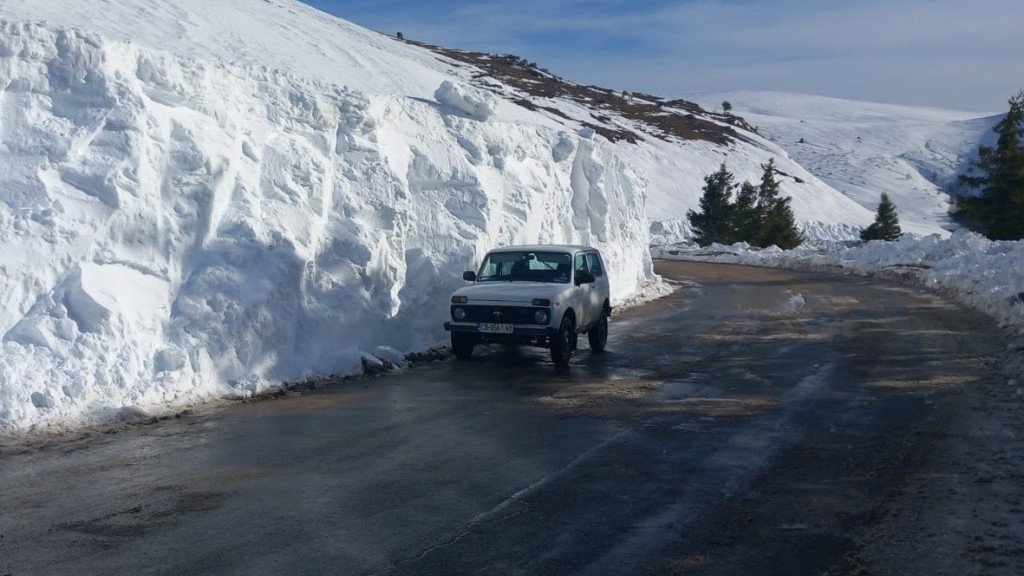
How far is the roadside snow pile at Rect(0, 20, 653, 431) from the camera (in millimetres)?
10469

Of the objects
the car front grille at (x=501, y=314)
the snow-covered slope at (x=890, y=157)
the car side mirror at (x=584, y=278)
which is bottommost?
the car front grille at (x=501, y=314)

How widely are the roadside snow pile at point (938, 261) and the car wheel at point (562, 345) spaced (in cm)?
775

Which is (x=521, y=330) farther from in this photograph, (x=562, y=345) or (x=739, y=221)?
(x=739, y=221)

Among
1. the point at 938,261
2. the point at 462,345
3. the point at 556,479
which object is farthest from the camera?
the point at 938,261

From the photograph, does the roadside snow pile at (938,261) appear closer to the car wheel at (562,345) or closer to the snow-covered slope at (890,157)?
the car wheel at (562,345)

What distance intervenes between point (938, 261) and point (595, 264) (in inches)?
883

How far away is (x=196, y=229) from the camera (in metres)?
12.6

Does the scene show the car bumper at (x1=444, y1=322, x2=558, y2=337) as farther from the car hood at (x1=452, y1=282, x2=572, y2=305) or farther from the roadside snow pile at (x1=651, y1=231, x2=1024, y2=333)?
the roadside snow pile at (x1=651, y1=231, x2=1024, y2=333)

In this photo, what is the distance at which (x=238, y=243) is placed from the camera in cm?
1289

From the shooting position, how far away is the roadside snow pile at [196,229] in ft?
34.3

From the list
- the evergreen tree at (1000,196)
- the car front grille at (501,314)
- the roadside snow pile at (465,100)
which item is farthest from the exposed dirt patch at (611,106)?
the car front grille at (501,314)

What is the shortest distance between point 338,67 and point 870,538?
26.1 metres

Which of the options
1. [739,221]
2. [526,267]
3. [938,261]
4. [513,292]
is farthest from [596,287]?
[739,221]

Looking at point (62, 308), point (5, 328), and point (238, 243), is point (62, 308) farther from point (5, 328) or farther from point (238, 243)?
point (238, 243)
